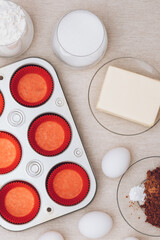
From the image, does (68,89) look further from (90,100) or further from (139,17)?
(139,17)

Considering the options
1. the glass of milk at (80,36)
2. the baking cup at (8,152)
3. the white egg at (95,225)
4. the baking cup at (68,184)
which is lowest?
the white egg at (95,225)

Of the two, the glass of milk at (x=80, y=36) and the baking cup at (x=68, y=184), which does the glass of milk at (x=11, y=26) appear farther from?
the baking cup at (x=68, y=184)

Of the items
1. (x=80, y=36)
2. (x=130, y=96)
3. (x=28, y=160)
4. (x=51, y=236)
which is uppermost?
(x=80, y=36)

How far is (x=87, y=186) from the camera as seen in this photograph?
0.81 m

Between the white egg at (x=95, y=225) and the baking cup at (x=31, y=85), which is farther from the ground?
the baking cup at (x=31, y=85)

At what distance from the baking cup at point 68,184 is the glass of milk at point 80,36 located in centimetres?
28

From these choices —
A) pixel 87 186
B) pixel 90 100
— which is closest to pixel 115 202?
pixel 87 186

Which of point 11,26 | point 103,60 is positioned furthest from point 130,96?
point 11,26

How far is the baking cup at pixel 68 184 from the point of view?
812 mm

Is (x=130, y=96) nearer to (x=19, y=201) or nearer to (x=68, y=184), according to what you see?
(x=68, y=184)

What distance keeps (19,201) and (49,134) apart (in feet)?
0.61

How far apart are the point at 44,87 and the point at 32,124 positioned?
0.33 feet

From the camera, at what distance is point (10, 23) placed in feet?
2.42

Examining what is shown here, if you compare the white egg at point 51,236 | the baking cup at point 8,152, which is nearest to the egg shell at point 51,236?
the white egg at point 51,236
